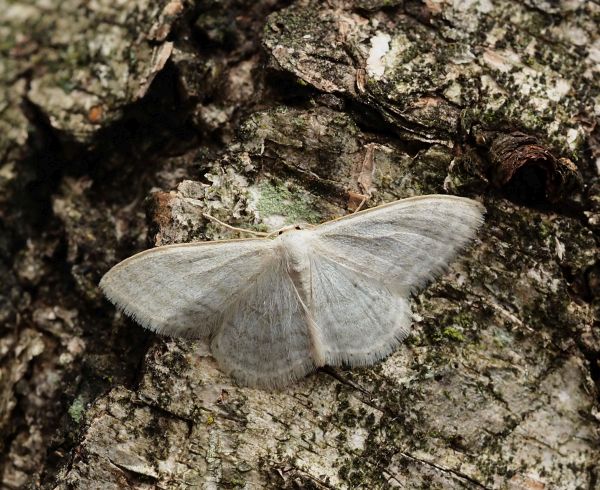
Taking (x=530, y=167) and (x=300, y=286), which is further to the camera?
(x=300, y=286)

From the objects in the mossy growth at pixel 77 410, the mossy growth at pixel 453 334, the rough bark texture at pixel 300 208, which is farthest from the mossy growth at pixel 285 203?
the mossy growth at pixel 77 410

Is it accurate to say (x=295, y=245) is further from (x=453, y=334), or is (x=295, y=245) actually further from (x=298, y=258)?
(x=453, y=334)

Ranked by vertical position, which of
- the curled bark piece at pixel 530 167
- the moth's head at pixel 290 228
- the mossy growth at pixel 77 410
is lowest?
the mossy growth at pixel 77 410

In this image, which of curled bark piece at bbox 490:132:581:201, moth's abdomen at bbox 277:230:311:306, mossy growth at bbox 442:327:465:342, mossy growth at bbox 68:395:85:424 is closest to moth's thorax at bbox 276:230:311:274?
moth's abdomen at bbox 277:230:311:306

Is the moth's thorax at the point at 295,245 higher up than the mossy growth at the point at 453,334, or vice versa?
the moth's thorax at the point at 295,245

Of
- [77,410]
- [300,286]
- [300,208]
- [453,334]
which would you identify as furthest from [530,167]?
[77,410]

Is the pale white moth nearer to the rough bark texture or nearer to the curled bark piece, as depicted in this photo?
the rough bark texture

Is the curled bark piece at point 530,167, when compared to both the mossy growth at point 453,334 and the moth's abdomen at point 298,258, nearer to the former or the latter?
the mossy growth at point 453,334
